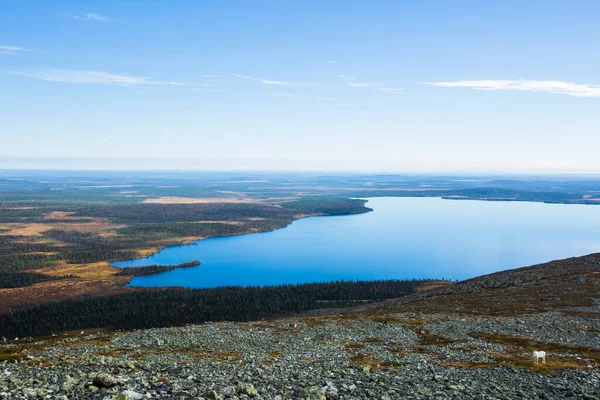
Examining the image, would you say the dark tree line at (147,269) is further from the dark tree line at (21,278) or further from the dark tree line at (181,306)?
the dark tree line at (181,306)

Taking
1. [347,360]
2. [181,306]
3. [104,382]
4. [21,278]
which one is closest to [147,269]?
[21,278]

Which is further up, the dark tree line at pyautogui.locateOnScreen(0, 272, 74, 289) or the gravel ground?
the gravel ground

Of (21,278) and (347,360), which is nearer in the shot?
(347,360)

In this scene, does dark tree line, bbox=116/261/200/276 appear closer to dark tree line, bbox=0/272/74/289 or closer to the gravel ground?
dark tree line, bbox=0/272/74/289

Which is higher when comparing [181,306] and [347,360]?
[347,360]

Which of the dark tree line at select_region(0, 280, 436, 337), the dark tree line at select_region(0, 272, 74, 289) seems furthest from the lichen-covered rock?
the dark tree line at select_region(0, 272, 74, 289)

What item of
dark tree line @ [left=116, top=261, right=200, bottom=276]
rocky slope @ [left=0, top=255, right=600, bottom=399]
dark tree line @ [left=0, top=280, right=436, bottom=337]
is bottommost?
dark tree line @ [left=116, top=261, right=200, bottom=276]

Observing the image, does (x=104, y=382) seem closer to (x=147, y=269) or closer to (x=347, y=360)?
(x=347, y=360)

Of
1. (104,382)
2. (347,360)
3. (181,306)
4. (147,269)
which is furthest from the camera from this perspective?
(147,269)

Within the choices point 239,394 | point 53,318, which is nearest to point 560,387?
point 239,394
